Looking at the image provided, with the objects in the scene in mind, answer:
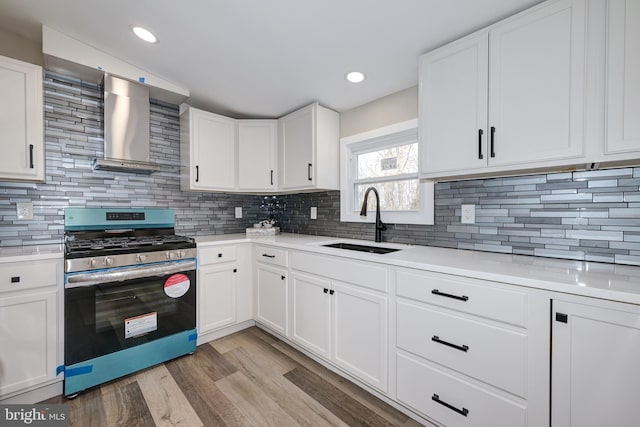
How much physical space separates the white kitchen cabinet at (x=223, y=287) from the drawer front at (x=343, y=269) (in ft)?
2.19

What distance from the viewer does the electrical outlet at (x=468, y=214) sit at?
1.85 metres

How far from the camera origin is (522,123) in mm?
1375

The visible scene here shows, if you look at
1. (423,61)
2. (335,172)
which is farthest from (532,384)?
(335,172)

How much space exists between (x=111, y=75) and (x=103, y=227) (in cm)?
123

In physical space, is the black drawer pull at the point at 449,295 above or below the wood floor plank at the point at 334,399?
above

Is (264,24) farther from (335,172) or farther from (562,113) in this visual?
(562,113)

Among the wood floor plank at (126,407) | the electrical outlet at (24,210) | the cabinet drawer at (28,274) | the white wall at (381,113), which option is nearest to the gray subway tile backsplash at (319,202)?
the electrical outlet at (24,210)

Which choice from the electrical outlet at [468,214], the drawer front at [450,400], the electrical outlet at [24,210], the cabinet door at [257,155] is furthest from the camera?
the cabinet door at [257,155]

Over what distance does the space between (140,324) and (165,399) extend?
1.83ft

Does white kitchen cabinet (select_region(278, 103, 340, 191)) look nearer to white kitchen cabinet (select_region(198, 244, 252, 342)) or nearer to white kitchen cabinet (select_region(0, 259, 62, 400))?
white kitchen cabinet (select_region(198, 244, 252, 342))

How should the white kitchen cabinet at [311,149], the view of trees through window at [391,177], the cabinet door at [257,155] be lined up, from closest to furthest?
the view of trees through window at [391,177], the white kitchen cabinet at [311,149], the cabinet door at [257,155]

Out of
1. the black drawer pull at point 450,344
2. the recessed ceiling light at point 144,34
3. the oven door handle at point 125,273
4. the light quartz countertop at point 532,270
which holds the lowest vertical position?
the black drawer pull at point 450,344

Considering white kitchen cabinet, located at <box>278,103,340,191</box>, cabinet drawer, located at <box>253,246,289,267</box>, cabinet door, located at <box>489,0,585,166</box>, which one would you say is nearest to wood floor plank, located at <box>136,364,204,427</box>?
cabinet drawer, located at <box>253,246,289,267</box>

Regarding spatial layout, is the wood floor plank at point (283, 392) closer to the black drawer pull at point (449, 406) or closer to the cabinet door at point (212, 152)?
the black drawer pull at point (449, 406)
